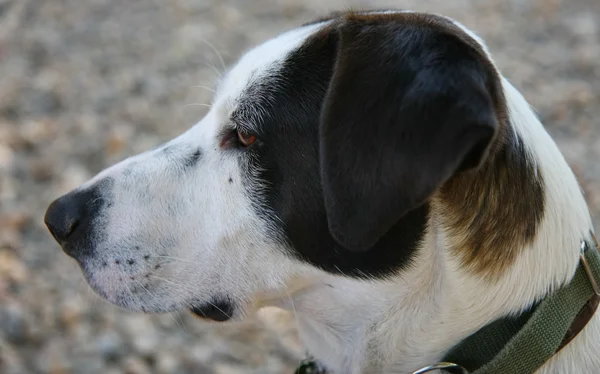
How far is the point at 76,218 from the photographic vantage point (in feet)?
7.39

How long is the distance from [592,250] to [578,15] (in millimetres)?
5247

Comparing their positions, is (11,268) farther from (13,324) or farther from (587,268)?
(587,268)

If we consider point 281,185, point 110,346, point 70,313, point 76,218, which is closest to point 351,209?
point 281,185

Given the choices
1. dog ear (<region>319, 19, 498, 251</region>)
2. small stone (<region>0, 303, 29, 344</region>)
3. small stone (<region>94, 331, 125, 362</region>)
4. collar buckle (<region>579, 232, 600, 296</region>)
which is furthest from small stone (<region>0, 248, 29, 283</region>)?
collar buckle (<region>579, 232, 600, 296</region>)

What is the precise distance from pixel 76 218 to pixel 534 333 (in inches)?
51.8

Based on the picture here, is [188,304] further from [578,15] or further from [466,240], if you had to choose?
[578,15]

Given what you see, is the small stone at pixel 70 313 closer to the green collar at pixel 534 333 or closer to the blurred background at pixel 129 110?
the blurred background at pixel 129 110

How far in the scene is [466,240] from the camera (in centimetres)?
204

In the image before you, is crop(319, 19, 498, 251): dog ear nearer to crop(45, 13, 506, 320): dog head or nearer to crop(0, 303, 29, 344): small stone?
crop(45, 13, 506, 320): dog head

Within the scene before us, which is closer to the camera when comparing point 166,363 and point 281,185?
point 281,185

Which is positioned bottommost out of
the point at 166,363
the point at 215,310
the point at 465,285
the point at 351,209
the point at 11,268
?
the point at 11,268

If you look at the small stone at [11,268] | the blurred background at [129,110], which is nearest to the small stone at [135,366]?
the blurred background at [129,110]

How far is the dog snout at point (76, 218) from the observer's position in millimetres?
2248

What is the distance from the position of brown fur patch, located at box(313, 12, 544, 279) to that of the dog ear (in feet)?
0.55
